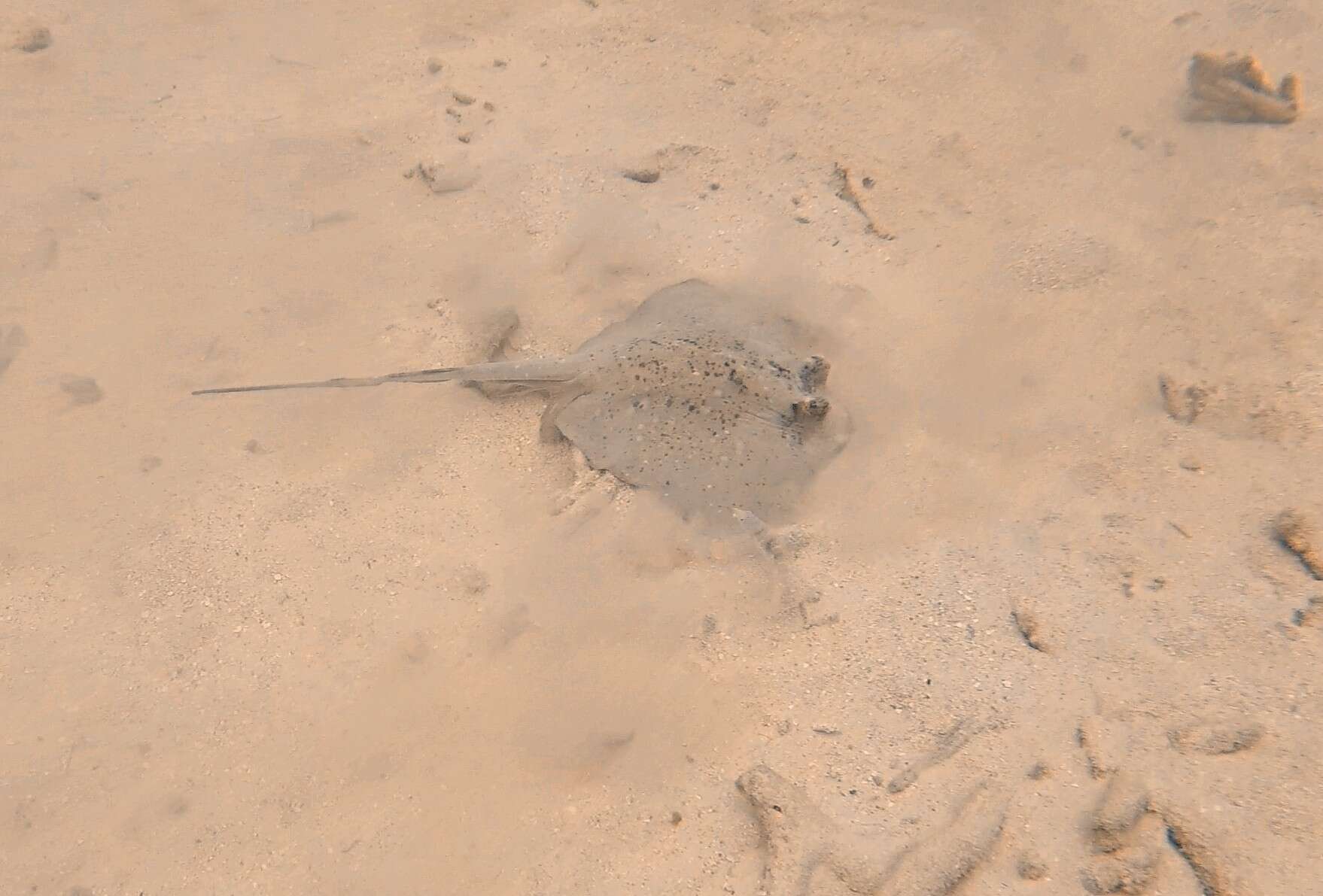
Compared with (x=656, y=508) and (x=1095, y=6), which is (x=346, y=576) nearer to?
(x=656, y=508)

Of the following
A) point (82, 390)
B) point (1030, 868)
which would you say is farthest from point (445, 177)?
point (1030, 868)

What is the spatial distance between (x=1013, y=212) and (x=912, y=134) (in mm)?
929

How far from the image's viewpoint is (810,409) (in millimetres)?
4258

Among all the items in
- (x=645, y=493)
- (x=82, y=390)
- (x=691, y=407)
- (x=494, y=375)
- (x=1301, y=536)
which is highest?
(x=1301, y=536)

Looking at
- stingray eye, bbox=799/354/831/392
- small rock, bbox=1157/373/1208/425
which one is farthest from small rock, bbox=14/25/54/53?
small rock, bbox=1157/373/1208/425

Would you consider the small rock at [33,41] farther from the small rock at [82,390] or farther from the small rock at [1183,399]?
the small rock at [1183,399]

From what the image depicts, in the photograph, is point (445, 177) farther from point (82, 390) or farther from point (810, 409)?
point (810, 409)

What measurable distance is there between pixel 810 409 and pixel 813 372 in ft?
0.91

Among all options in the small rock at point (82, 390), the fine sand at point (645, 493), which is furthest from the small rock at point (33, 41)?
the small rock at point (82, 390)

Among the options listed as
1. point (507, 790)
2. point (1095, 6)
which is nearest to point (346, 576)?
point (507, 790)

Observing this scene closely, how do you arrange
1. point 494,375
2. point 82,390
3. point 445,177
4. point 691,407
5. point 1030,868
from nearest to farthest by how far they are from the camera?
point 1030,868 → point 691,407 → point 494,375 → point 82,390 → point 445,177

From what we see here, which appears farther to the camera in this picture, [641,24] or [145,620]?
[641,24]

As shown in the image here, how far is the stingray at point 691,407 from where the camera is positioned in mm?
4145

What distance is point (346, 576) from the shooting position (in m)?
4.04
